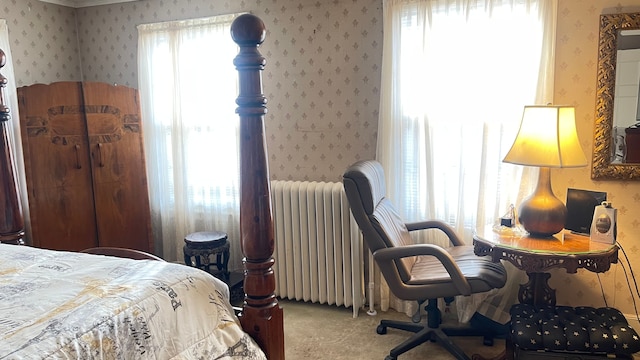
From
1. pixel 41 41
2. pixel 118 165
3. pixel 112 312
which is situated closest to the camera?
pixel 112 312

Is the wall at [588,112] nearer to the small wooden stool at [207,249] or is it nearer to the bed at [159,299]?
the bed at [159,299]

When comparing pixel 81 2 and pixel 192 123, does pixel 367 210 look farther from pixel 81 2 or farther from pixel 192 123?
pixel 81 2

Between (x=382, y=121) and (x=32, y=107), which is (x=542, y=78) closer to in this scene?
(x=382, y=121)

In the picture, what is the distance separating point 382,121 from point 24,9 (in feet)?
9.44

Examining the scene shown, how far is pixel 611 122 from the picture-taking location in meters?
2.62

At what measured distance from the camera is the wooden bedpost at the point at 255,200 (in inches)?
63.7

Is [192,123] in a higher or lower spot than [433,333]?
higher

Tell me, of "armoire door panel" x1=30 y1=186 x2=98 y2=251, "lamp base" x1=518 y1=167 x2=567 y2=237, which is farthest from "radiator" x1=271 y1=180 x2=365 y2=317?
"armoire door panel" x1=30 y1=186 x2=98 y2=251

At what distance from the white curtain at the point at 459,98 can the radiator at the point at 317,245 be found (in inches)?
14.5

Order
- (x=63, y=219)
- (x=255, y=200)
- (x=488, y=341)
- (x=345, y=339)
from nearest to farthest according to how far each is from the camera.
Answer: (x=255, y=200), (x=488, y=341), (x=345, y=339), (x=63, y=219)

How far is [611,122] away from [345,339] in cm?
198

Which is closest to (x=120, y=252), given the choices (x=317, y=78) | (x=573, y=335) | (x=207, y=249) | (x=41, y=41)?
(x=207, y=249)

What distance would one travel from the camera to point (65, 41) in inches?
153

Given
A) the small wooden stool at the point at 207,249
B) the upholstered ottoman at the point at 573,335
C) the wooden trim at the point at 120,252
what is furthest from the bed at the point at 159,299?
the small wooden stool at the point at 207,249
